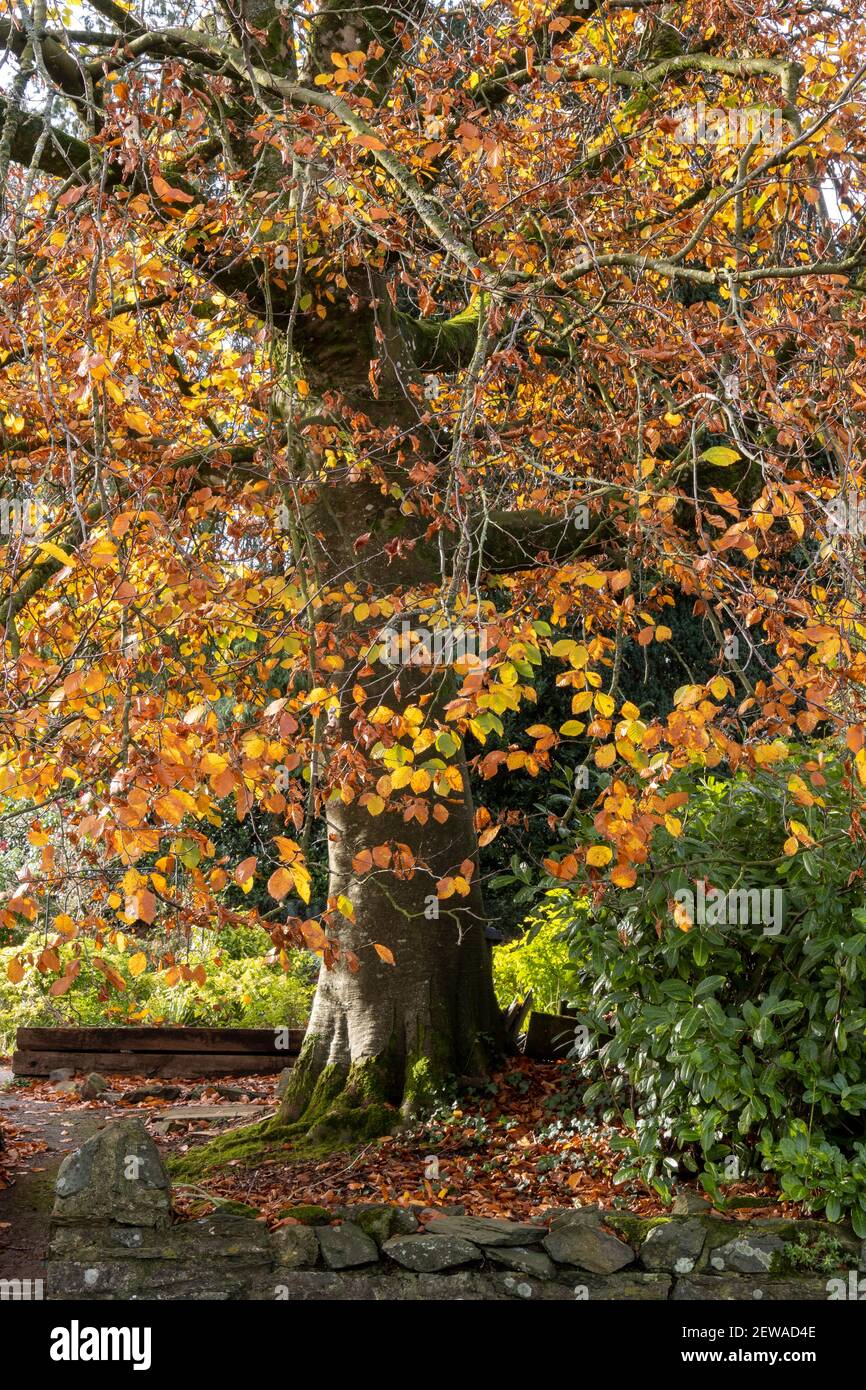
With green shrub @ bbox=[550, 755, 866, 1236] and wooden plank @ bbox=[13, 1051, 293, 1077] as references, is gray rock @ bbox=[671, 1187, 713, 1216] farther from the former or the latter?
wooden plank @ bbox=[13, 1051, 293, 1077]

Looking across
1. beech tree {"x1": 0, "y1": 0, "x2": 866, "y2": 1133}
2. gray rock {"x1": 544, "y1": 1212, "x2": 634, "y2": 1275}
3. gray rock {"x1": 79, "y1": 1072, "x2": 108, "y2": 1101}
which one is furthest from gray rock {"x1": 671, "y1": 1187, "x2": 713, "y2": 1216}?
gray rock {"x1": 79, "y1": 1072, "x2": 108, "y2": 1101}

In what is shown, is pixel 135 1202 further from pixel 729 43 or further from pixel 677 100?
pixel 677 100

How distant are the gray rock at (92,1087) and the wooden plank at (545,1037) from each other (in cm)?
317

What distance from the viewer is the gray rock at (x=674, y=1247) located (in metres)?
4.04

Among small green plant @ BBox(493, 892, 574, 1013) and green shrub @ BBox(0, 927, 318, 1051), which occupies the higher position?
small green plant @ BBox(493, 892, 574, 1013)


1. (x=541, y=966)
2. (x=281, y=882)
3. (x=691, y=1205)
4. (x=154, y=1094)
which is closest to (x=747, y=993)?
(x=691, y=1205)

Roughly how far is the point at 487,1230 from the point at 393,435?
3388mm

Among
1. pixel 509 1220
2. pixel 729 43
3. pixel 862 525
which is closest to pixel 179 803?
pixel 509 1220

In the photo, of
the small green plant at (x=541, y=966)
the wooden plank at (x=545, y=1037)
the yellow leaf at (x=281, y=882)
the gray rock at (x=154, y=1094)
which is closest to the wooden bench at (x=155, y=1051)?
the gray rock at (x=154, y=1094)

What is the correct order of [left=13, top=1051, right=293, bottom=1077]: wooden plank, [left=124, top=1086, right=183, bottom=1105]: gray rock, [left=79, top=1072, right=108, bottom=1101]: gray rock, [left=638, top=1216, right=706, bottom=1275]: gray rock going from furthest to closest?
[left=13, top=1051, right=293, bottom=1077]: wooden plank, [left=79, top=1072, right=108, bottom=1101]: gray rock, [left=124, top=1086, right=183, bottom=1105]: gray rock, [left=638, top=1216, right=706, bottom=1275]: gray rock

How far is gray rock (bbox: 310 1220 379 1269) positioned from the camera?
4.11 meters

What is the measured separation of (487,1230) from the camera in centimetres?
416

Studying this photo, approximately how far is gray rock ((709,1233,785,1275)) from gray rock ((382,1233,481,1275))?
812 mm

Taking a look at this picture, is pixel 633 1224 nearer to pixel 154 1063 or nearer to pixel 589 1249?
pixel 589 1249
